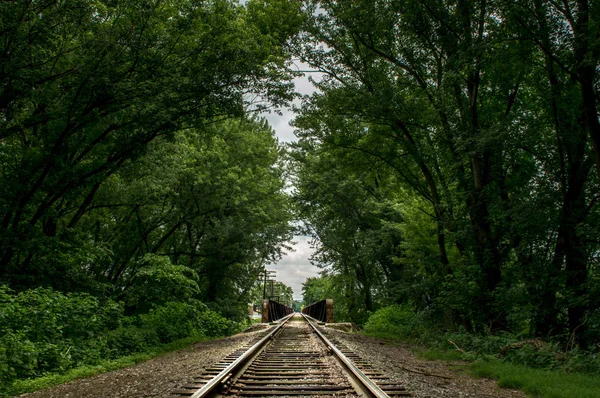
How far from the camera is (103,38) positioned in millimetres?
8562

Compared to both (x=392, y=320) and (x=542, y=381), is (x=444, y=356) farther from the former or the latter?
(x=392, y=320)

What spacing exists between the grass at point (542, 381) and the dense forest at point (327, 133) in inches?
84.4

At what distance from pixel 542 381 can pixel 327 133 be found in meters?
11.5

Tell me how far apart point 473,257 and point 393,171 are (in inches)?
222

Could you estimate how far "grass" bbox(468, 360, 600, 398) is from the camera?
4.55 m

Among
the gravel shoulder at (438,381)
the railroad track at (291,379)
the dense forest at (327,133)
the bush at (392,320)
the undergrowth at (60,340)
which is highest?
the dense forest at (327,133)

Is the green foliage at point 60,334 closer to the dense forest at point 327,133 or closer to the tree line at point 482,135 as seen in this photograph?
the dense forest at point 327,133

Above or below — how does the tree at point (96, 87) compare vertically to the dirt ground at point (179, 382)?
above

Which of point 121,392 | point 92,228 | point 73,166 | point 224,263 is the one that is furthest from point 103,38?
point 224,263

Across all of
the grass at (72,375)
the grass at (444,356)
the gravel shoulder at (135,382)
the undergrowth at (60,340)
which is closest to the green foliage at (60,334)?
the undergrowth at (60,340)

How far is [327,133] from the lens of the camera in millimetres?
15234

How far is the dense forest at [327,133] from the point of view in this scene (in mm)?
7914

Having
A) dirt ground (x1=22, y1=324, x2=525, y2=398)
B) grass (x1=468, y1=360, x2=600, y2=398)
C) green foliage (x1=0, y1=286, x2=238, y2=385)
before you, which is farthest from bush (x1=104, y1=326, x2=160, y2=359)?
grass (x1=468, y1=360, x2=600, y2=398)

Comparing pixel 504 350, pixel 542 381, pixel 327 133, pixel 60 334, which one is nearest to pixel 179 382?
pixel 60 334
